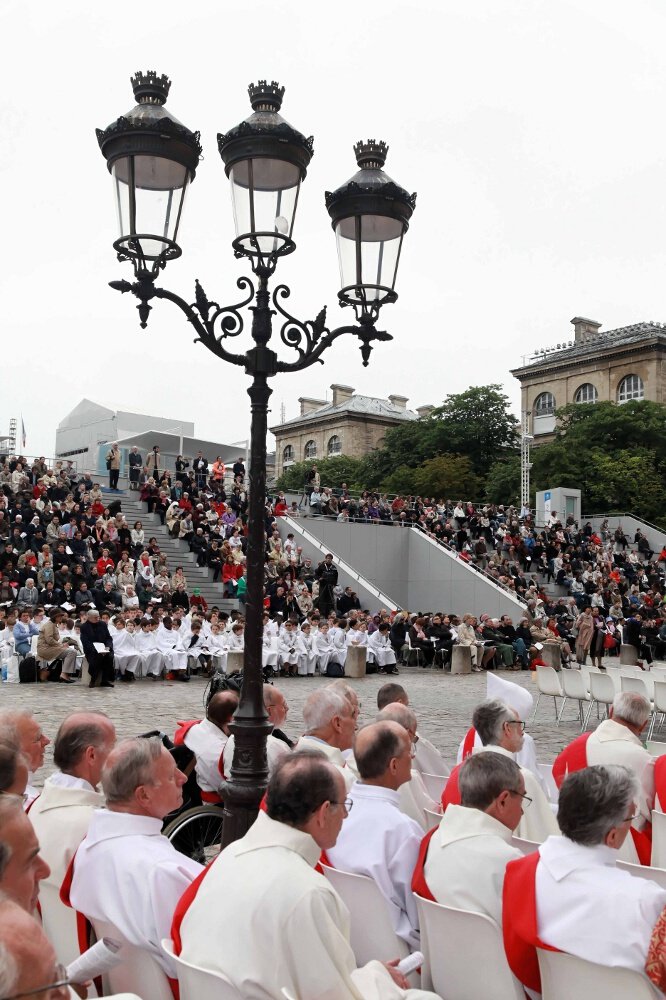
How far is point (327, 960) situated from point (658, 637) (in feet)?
86.6

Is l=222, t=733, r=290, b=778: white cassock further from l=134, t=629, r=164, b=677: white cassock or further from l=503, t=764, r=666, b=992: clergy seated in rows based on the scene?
l=134, t=629, r=164, b=677: white cassock

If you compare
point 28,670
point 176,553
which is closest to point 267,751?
point 28,670

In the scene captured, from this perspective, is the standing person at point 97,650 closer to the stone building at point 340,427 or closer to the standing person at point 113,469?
the standing person at point 113,469

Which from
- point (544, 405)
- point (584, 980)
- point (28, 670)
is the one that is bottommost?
point (28, 670)

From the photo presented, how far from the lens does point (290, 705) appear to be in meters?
15.9

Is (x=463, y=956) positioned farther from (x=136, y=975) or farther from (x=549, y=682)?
(x=549, y=682)

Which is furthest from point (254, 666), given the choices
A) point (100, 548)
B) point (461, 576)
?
point (461, 576)

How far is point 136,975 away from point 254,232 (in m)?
4.25

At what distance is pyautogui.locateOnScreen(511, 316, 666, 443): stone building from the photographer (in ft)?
207

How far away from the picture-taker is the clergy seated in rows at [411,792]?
16.2 ft

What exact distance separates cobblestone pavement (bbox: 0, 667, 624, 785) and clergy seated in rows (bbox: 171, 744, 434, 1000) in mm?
6179

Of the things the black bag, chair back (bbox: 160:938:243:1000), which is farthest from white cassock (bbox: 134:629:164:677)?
chair back (bbox: 160:938:243:1000)

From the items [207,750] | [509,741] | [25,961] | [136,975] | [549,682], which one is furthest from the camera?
[549,682]

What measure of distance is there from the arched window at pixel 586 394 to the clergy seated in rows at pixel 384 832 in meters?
65.4
